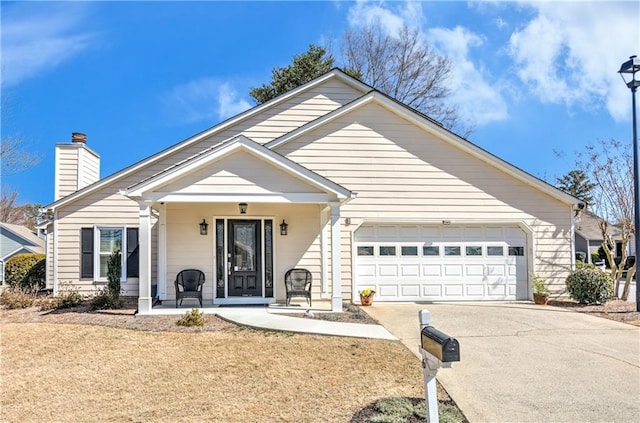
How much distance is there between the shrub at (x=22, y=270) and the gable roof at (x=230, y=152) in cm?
831

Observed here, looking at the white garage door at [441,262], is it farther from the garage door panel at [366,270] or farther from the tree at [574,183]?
the tree at [574,183]

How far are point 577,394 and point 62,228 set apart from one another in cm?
1291

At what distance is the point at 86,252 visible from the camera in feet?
43.1

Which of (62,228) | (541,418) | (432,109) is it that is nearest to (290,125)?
(62,228)

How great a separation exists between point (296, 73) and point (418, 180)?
14.3 metres

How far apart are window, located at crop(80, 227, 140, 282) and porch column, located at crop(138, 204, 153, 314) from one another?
3.49m

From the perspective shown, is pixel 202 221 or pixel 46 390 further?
pixel 202 221

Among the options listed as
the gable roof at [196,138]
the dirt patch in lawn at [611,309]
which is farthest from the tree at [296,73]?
the dirt patch in lawn at [611,309]

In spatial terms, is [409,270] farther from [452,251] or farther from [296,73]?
[296,73]

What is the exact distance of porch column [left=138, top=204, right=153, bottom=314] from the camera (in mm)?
9898

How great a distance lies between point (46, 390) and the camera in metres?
5.53

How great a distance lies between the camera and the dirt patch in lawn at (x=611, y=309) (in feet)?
33.9

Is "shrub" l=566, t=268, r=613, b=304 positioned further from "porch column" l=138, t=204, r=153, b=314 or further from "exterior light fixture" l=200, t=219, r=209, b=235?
"porch column" l=138, t=204, r=153, b=314

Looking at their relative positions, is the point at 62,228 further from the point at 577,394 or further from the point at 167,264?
the point at 577,394
